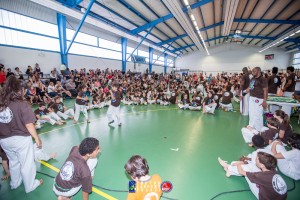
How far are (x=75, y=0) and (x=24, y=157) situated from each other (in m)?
11.9

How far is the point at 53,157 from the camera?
372cm

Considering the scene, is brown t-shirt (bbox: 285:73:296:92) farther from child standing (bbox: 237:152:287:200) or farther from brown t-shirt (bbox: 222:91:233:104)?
child standing (bbox: 237:152:287:200)

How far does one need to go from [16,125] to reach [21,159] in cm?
58

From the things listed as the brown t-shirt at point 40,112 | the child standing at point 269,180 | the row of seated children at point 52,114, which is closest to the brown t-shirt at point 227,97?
the child standing at point 269,180

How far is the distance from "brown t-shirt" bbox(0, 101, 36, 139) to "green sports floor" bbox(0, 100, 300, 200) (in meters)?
1.19

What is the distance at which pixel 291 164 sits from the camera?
2.99m

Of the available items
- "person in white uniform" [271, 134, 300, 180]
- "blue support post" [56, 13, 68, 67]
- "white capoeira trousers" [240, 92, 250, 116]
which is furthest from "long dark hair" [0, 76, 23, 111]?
"blue support post" [56, 13, 68, 67]

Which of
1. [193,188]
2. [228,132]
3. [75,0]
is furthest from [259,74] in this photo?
[75,0]

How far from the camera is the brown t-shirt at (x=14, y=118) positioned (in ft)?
7.38

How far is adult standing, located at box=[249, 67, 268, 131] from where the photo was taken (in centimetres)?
435

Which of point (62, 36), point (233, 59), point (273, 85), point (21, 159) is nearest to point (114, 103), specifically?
point (21, 159)

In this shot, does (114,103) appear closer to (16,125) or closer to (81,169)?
(16,125)

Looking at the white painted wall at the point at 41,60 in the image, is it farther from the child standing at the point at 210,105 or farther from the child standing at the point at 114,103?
the child standing at the point at 210,105

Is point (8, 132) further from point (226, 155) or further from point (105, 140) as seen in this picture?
point (226, 155)
